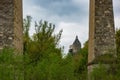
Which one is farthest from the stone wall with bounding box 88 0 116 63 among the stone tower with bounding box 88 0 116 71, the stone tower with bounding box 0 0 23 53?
the stone tower with bounding box 0 0 23 53

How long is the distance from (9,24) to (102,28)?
15.4ft

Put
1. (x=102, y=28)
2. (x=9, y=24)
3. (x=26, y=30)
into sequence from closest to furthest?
(x=9, y=24) → (x=102, y=28) → (x=26, y=30)

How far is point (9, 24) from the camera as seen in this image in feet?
54.2

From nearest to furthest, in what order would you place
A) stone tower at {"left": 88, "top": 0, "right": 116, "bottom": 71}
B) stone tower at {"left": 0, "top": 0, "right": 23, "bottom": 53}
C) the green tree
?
stone tower at {"left": 0, "top": 0, "right": 23, "bottom": 53} → stone tower at {"left": 88, "top": 0, "right": 116, "bottom": 71} → the green tree

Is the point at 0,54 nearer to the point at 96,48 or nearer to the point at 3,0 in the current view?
the point at 3,0

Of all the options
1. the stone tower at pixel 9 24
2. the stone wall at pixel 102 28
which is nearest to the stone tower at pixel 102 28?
the stone wall at pixel 102 28

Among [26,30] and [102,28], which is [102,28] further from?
[26,30]

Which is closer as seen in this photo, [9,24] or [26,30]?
[9,24]

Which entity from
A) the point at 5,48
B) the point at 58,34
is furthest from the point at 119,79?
the point at 58,34

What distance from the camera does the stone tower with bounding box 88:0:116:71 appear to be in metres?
18.8

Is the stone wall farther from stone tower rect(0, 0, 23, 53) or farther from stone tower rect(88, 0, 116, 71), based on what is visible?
stone tower rect(0, 0, 23, 53)

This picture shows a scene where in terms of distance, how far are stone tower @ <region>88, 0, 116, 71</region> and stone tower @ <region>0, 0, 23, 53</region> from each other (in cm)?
373

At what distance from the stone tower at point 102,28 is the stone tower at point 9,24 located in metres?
3.73

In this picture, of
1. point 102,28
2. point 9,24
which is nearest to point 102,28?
point 102,28
